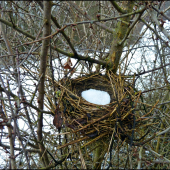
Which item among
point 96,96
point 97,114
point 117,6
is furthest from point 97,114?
point 117,6

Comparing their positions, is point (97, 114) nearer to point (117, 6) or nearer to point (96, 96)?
point (96, 96)

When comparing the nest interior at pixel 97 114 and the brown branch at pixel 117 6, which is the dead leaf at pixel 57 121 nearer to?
the nest interior at pixel 97 114

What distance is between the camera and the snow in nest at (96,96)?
1.87 m

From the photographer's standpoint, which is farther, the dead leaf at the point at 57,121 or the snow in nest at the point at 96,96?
the snow in nest at the point at 96,96

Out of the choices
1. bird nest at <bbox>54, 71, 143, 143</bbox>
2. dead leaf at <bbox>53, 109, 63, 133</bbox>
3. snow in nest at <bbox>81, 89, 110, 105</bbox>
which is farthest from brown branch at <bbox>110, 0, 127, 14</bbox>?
dead leaf at <bbox>53, 109, 63, 133</bbox>

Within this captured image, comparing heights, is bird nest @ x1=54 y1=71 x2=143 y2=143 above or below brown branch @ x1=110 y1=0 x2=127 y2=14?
below

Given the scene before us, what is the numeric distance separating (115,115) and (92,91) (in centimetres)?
48

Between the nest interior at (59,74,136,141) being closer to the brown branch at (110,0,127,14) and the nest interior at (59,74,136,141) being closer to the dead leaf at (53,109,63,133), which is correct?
the dead leaf at (53,109,63,133)

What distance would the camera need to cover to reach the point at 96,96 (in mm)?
1925

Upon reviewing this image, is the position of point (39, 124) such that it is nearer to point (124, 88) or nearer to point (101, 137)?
point (101, 137)

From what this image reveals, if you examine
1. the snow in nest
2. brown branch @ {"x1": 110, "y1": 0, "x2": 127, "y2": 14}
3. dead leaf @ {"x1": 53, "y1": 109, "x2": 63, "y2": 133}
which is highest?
brown branch @ {"x1": 110, "y1": 0, "x2": 127, "y2": 14}

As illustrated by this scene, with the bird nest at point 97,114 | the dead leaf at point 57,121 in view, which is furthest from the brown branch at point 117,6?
the dead leaf at point 57,121

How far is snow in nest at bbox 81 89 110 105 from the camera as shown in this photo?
1865 mm

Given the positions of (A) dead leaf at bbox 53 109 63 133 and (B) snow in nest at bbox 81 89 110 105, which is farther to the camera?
(B) snow in nest at bbox 81 89 110 105
